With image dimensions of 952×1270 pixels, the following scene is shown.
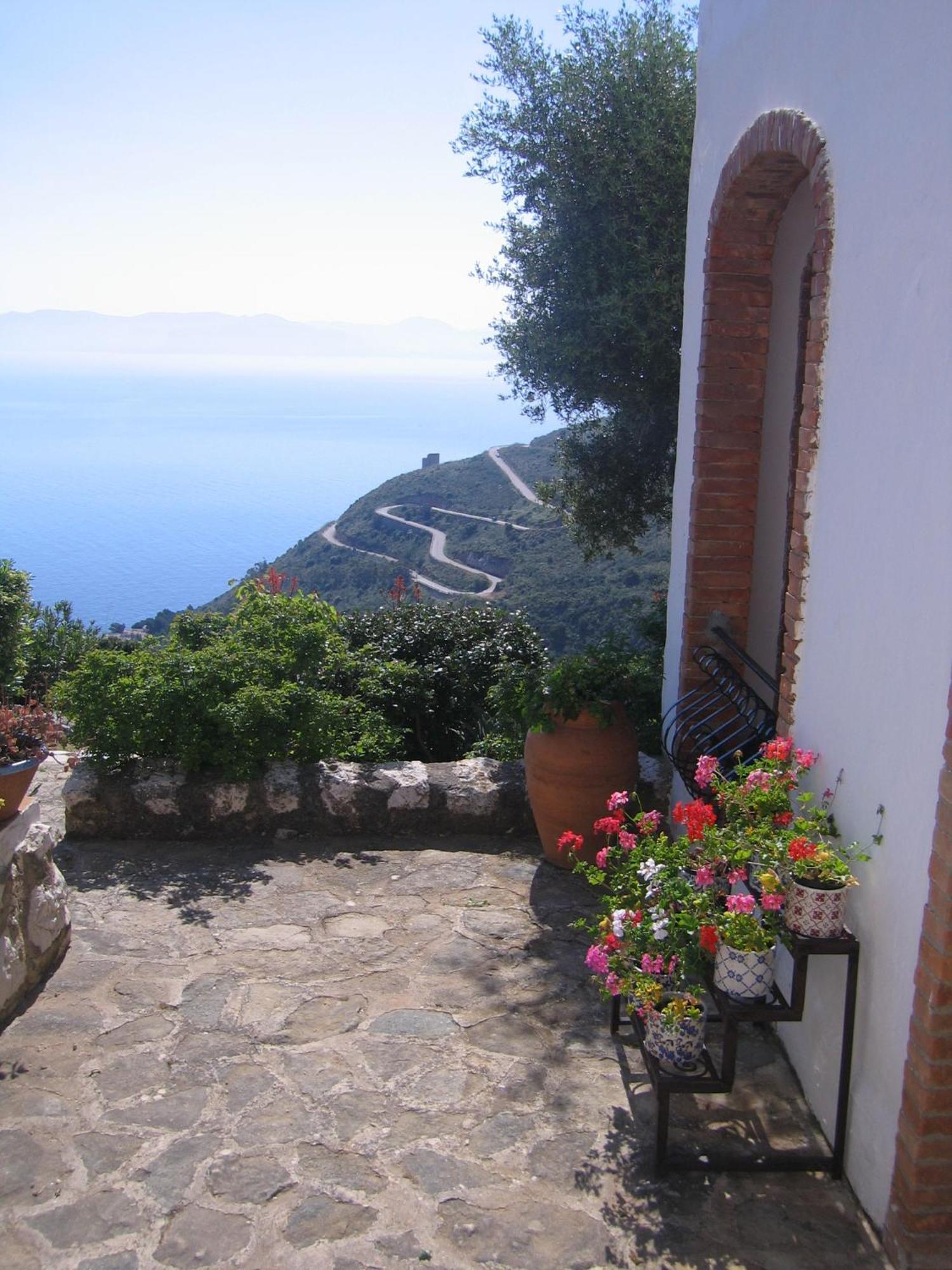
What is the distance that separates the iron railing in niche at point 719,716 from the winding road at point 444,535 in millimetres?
7636

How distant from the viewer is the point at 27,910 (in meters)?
3.81

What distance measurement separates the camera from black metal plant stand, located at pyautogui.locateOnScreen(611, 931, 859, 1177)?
109 inches

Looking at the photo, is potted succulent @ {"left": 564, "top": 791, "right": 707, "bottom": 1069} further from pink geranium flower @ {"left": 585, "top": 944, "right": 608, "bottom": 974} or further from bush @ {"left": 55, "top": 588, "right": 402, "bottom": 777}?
bush @ {"left": 55, "top": 588, "right": 402, "bottom": 777}

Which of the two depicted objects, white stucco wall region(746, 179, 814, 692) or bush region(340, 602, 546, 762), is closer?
white stucco wall region(746, 179, 814, 692)

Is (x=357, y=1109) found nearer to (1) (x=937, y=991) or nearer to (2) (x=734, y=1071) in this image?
→ (2) (x=734, y=1071)

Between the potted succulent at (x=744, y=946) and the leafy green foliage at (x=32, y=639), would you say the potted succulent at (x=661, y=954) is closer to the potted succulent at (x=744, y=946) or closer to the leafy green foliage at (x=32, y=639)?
the potted succulent at (x=744, y=946)

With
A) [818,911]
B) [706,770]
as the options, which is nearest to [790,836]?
[818,911]

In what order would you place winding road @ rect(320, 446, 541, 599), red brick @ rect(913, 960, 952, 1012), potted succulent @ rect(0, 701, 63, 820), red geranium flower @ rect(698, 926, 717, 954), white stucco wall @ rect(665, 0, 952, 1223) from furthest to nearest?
1. winding road @ rect(320, 446, 541, 599)
2. potted succulent @ rect(0, 701, 63, 820)
3. red geranium flower @ rect(698, 926, 717, 954)
4. white stucco wall @ rect(665, 0, 952, 1223)
5. red brick @ rect(913, 960, 952, 1012)

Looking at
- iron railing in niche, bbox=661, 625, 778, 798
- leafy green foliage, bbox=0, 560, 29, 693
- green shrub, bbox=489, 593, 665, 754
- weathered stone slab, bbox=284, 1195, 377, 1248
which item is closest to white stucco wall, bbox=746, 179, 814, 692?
iron railing in niche, bbox=661, 625, 778, 798

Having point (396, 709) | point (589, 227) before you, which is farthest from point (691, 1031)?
point (589, 227)

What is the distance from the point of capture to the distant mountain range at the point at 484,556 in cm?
1093

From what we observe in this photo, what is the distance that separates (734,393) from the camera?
15.6 ft

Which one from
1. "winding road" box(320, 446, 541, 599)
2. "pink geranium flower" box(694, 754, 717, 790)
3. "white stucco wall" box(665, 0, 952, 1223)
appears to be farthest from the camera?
"winding road" box(320, 446, 541, 599)

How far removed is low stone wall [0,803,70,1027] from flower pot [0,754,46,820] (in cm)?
4
